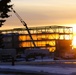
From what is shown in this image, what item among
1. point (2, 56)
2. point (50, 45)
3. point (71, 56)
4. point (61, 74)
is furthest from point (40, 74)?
point (50, 45)

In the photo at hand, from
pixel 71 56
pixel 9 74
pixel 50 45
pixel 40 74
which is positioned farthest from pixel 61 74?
pixel 50 45

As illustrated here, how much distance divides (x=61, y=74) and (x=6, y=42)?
467 ft

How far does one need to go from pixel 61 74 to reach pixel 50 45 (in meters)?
140

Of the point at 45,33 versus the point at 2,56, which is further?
the point at 45,33

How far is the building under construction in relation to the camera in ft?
550

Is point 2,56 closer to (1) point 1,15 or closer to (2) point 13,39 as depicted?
(1) point 1,15

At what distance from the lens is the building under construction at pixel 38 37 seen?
550 ft

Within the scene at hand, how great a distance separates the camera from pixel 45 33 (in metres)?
168

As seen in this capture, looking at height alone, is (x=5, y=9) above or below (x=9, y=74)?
above

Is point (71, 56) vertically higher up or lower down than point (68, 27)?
lower down

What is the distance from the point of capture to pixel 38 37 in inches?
6796

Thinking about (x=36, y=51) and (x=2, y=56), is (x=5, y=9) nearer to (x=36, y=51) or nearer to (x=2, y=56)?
(x=2, y=56)

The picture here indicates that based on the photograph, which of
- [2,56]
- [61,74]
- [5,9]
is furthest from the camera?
[2,56]

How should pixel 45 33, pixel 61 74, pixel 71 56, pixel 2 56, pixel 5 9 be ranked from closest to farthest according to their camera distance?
1. pixel 61 74
2. pixel 5 9
3. pixel 2 56
4. pixel 71 56
5. pixel 45 33
